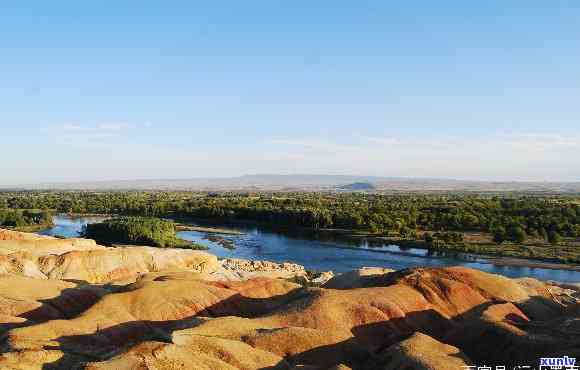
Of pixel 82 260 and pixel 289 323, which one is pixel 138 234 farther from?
pixel 289 323

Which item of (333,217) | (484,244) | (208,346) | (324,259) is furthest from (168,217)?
(208,346)

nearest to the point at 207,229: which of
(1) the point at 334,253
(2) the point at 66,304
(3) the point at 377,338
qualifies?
(1) the point at 334,253

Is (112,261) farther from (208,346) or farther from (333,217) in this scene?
(333,217)

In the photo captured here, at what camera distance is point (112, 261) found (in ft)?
157

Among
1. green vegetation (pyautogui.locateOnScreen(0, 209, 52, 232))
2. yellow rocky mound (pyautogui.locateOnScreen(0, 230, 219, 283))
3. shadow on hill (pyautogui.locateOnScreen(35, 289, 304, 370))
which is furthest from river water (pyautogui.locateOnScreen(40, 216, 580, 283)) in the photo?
shadow on hill (pyautogui.locateOnScreen(35, 289, 304, 370))

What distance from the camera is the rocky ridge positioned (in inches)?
829

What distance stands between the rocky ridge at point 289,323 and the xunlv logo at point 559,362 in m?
1.00

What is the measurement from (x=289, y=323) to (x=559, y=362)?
39.1ft

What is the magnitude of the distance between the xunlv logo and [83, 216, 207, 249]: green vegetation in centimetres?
5726

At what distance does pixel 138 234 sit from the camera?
7419 centimetres

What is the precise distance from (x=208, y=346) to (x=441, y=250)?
183ft

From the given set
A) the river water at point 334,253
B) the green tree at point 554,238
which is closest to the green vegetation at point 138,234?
the river water at point 334,253

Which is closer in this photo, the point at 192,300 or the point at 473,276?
the point at 192,300

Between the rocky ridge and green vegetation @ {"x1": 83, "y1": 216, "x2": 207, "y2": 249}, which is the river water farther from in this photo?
the rocky ridge
